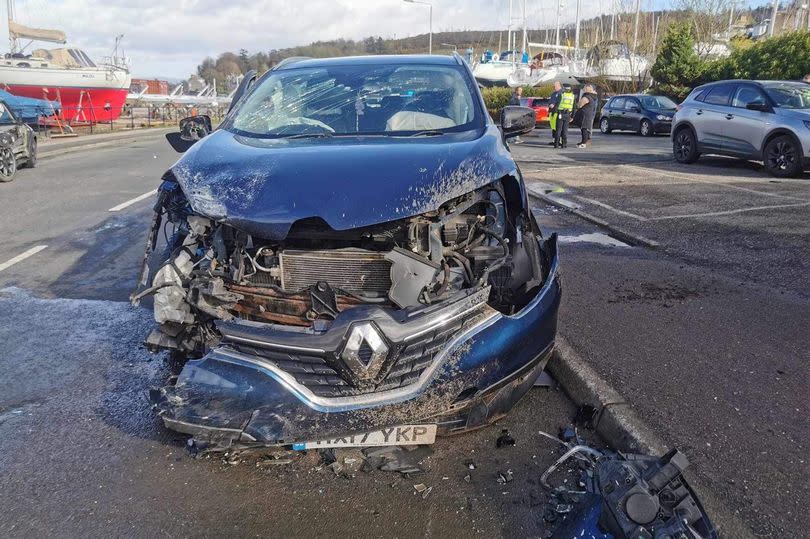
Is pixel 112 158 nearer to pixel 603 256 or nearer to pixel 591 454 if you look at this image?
pixel 603 256

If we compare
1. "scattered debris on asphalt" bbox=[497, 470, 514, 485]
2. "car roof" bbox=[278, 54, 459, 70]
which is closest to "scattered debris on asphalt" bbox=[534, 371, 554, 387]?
"scattered debris on asphalt" bbox=[497, 470, 514, 485]

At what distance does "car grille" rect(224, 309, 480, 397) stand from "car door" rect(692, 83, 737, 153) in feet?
40.0

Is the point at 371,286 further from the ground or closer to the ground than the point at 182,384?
further from the ground

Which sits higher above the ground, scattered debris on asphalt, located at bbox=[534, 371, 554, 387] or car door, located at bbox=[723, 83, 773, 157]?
car door, located at bbox=[723, 83, 773, 157]

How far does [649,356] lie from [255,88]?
3.52m

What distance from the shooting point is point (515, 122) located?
4844 millimetres

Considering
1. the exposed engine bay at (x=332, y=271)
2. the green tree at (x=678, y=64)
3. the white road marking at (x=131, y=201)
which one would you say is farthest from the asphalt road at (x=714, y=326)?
the green tree at (x=678, y=64)

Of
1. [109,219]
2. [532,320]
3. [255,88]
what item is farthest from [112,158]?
[532,320]

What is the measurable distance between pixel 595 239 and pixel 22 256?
21.2 feet

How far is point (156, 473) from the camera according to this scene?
309cm

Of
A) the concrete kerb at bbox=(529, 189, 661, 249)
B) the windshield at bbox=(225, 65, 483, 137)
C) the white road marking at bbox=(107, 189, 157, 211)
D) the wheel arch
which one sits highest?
the windshield at bbox=(225, 65, 483, 137)

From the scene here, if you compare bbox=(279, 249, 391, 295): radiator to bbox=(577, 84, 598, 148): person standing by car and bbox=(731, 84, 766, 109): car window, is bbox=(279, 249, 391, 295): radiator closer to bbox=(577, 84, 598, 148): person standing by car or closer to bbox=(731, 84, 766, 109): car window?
bbox=(731, 84, 766, 109): car window

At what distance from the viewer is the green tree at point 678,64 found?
3077 centimetres

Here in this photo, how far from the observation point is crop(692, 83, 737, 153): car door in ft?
42.5
